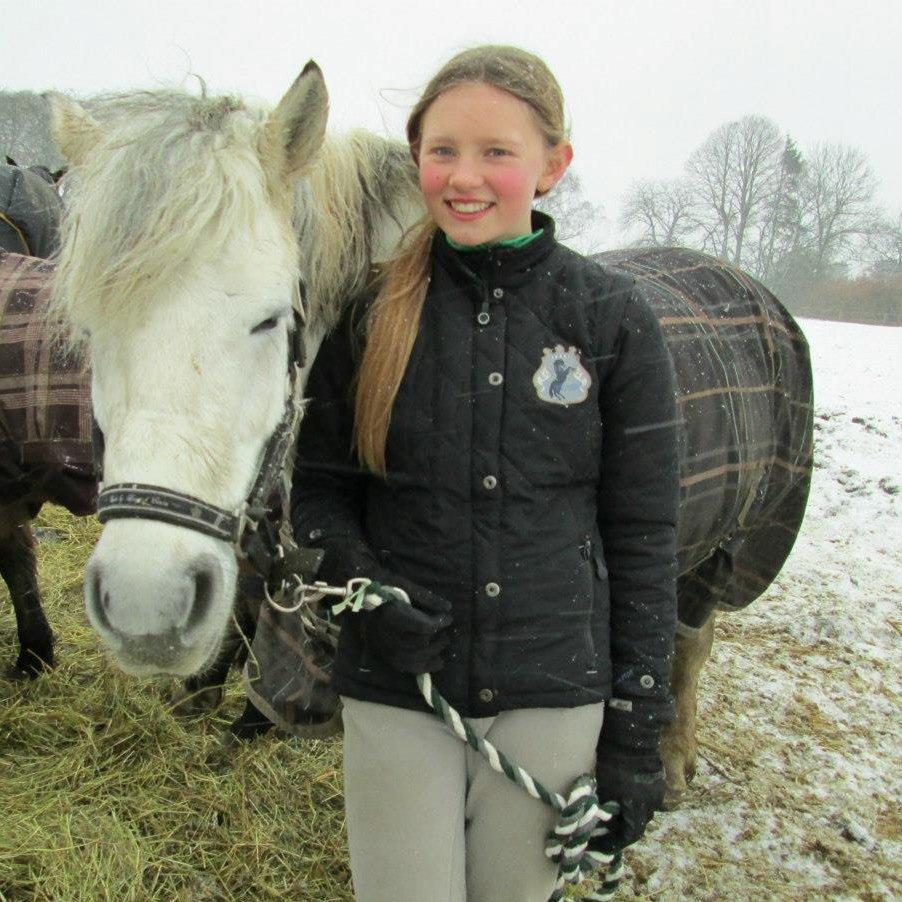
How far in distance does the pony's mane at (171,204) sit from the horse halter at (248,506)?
209mm

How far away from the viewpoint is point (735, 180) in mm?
33188

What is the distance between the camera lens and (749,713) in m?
3.39

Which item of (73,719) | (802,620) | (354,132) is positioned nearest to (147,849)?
(73,719)

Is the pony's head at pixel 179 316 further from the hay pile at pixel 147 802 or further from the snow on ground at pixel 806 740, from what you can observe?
the snow on ground at pixel 806 740

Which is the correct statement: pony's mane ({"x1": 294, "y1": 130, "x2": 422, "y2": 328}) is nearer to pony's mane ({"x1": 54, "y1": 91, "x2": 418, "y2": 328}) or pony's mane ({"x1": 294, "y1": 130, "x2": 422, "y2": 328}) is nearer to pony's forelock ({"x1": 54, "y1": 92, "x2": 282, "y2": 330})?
pony's mane ({"x1": 54, "y1": 91, "x2": 418, "y2": 328})

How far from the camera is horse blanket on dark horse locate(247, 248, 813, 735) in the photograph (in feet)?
6.23

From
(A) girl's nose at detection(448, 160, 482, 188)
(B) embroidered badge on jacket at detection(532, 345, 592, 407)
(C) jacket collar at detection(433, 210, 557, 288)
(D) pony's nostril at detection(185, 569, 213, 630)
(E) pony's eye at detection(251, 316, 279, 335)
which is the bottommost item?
(D) pony's nostril at detection(185, 569, 213, 630)

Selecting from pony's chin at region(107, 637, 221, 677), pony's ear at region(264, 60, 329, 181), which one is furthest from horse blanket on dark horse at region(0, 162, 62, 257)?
pony's chin at region(107, 637, 221, 677)

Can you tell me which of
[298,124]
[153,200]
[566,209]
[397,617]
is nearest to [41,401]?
[153,200]

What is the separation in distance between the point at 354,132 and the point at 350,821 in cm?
166

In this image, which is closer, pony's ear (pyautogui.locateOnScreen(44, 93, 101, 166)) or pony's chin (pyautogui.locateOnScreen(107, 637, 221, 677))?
pony's chin (pyautogui.locateOnScreen(107, 637, 221, 677))

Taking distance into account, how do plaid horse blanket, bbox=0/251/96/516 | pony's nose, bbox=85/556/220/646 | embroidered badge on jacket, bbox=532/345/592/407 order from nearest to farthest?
pony's nose, bbox=85/556/220/646 < embroidered badge on jacket, bbox=532/345/592/407 < plaid horse blanket, bbox=0/251/96/516

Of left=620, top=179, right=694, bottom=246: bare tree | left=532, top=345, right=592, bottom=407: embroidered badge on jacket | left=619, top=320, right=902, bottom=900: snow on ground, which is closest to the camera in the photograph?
left=532, top=345, right=592, bottom=407: embroidered badge on jacket

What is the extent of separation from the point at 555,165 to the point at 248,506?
0.90 meters
